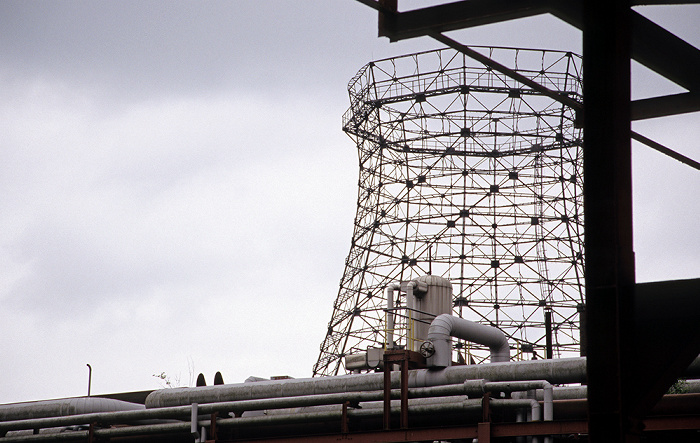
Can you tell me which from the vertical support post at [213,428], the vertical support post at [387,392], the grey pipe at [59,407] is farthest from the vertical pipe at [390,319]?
the grey pipe at [59,407]

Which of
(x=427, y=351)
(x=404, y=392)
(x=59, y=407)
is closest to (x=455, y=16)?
(x=404, y=392)

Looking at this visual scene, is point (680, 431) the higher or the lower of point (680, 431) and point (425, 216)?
the lower

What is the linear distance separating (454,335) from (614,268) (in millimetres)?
18555

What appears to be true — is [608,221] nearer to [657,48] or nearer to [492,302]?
[657,48]

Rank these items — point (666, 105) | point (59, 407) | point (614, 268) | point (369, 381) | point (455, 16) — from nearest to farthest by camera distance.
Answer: point (614, 268), point (455, 16), point (666, 105), point (369, 381), point (59, 407)

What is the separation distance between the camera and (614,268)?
8977 millimetres

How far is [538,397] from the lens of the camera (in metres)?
23.5

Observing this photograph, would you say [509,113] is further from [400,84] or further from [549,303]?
[549,303]

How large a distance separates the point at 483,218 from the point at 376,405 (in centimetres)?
3072

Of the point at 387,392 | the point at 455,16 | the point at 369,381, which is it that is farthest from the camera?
the point at 369,381

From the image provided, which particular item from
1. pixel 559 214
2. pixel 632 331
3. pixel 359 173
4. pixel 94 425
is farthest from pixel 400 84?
pixel 632 331

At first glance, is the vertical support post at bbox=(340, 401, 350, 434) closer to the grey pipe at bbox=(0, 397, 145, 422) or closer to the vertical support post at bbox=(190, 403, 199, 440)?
the vertical support post at bbox=(190, 403, 199, 440)

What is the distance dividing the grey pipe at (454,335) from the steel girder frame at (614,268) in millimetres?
16727

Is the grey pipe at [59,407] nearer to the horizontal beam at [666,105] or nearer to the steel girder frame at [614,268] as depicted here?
the horizontal beam at [666,105]
